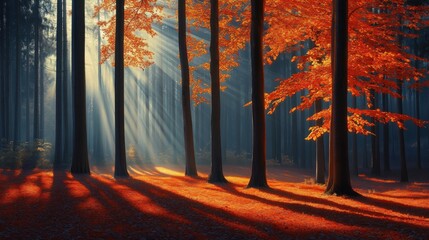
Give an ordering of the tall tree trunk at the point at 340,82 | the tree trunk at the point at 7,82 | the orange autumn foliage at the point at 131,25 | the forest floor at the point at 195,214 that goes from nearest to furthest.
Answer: the forest floor at the point at 195,214 < the tall tree trunk at the point at 340,82 < the orange autumn foliage at the point at 131,25 < the tree trunk at the point at 7,82

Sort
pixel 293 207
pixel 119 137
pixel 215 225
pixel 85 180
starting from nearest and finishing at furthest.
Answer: pixel 215 225 < pixel 293 207 < pixel 85 180 < pixel 119 137

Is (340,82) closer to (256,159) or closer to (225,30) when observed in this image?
(256,159)

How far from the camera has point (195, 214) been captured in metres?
10.8

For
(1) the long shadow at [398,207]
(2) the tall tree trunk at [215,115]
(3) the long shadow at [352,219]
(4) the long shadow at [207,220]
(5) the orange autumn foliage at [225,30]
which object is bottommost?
(1) the long shadow at [398,207]

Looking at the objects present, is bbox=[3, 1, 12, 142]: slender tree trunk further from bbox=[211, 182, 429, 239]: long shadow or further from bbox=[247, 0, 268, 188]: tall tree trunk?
bbox=[211, 182, 429, 239]: long shadow

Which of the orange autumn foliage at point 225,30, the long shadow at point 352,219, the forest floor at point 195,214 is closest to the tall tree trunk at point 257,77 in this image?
the forest floor at point 195,214

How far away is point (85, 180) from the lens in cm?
1764

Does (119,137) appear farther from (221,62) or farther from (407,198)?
(407,198)

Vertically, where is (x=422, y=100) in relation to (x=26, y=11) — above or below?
below

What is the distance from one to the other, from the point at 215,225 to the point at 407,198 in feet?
29.4

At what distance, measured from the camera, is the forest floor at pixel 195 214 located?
855 centimetres

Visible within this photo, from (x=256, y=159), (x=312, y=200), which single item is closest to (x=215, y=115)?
(x=256, y=159)

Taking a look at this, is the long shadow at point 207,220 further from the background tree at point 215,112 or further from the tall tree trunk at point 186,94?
the tall tree trunk at point 186,94

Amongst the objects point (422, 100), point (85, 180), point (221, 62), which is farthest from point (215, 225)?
point (422, 100)
